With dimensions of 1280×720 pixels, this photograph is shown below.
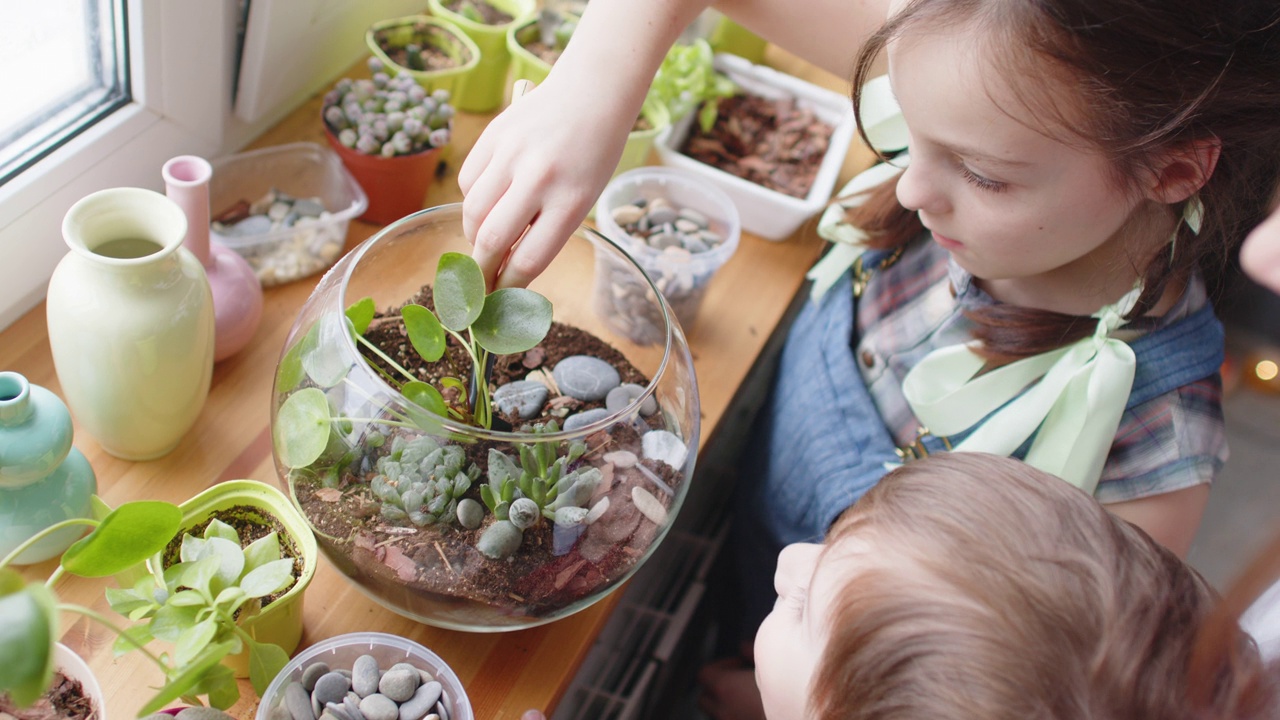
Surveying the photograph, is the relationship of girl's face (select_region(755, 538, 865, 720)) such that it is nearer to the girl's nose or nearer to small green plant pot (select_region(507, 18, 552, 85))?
the girl's nose

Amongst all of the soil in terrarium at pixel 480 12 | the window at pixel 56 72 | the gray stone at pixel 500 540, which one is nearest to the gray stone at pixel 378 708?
the gray stone at pixel 500 540

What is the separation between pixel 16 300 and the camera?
0.78m

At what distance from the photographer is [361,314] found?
0.66 meters

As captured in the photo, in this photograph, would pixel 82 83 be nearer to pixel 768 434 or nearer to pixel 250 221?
pixel 250 221

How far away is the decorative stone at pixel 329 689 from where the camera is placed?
1.85ft

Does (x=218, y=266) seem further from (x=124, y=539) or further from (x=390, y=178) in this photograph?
(x=124, y=539)

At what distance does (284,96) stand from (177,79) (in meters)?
0.18

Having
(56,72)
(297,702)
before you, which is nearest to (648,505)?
(297,702)

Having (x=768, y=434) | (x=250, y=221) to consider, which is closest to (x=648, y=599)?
(x=768, y=434)

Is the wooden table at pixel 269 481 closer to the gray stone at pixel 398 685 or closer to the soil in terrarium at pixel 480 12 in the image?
the gray stone at pixel 398 685

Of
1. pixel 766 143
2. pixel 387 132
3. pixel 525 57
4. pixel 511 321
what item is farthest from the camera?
pixel 766 143

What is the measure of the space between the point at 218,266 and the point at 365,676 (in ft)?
1.29

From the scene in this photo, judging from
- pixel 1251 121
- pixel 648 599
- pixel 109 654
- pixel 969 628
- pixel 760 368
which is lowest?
pixel 648 599

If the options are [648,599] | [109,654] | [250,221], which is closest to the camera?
[109,654]
